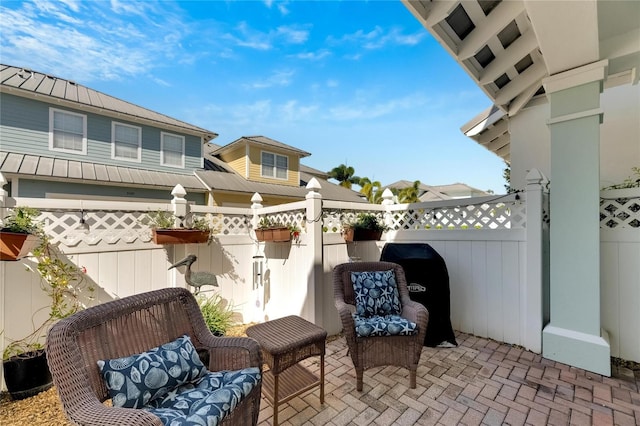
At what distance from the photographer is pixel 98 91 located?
8664 millimetres

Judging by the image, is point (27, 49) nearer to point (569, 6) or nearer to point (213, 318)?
point (213, 318)

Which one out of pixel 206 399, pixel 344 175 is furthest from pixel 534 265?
pixel 344 175

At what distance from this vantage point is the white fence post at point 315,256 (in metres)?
3.51

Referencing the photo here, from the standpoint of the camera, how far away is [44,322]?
2684mm

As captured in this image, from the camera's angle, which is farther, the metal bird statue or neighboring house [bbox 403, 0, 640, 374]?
the metal bird statue

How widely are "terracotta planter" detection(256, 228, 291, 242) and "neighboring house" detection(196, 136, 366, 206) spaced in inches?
216

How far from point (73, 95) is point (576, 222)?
11217 millimetres

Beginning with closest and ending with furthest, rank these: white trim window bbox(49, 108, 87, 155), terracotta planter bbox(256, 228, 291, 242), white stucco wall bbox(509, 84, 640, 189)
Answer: terracotta planter bbox(256, 228, 291, 242)
white stucco wall bbox(509, 84, 640, 189)
white trim window bbox(49, 108, 87, 155)

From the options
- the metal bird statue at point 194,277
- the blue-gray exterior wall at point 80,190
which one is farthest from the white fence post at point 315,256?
the blue-gray exterior wall at point 80,190

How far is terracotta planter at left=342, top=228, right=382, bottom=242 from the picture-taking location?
381cm

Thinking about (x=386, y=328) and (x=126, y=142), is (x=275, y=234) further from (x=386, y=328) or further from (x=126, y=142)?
(x=126, y=142)

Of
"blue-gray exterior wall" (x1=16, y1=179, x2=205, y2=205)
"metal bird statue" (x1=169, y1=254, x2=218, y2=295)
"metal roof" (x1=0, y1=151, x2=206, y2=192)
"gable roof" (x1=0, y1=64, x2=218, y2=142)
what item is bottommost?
"metal bird statue" (x1=169, y1=254, x2=218, y2=295)

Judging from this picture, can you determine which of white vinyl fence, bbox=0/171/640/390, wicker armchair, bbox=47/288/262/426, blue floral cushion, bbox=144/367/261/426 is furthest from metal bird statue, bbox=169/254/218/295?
blue floral cushion, bbox=144/367/261/426

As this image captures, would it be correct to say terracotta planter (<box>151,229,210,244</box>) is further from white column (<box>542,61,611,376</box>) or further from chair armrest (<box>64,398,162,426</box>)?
white column (<box>542,61,611,376</box>)
